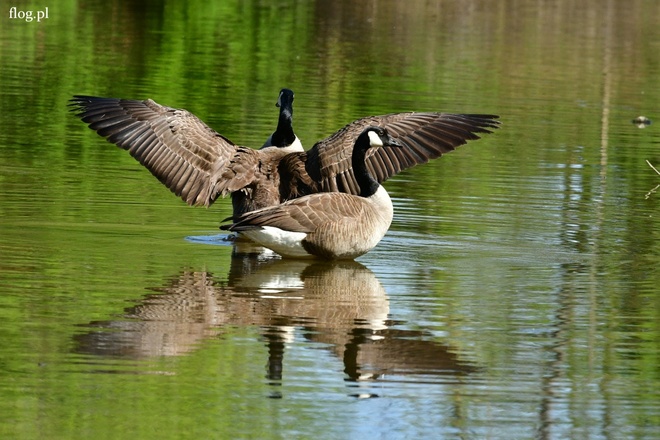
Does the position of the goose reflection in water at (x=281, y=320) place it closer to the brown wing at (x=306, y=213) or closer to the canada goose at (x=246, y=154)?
the brown wing at (x=306, y=213)

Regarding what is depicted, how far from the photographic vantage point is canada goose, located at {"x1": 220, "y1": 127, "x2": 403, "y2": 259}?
11.2m

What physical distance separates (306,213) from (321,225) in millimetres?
163

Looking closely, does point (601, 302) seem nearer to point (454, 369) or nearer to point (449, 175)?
point (454, 369)

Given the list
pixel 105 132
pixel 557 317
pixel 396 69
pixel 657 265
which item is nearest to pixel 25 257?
pixel 105 132

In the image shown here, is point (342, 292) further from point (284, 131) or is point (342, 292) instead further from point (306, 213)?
point (284, 131)

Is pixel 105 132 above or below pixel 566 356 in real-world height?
above

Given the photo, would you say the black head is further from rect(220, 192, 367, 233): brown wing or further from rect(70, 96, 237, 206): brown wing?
rect(220, 192, 367, 233): brown wing

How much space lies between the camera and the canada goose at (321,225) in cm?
1118

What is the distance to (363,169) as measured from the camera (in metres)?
11.9

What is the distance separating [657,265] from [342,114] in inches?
416

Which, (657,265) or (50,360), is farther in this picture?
(657,265)

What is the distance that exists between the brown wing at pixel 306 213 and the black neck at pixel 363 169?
0.33 meters

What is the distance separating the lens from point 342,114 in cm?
2166

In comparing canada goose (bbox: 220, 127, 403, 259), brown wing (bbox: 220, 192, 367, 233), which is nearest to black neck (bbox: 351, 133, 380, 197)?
canada goose (bbox: 220, 127, 403, 259)
